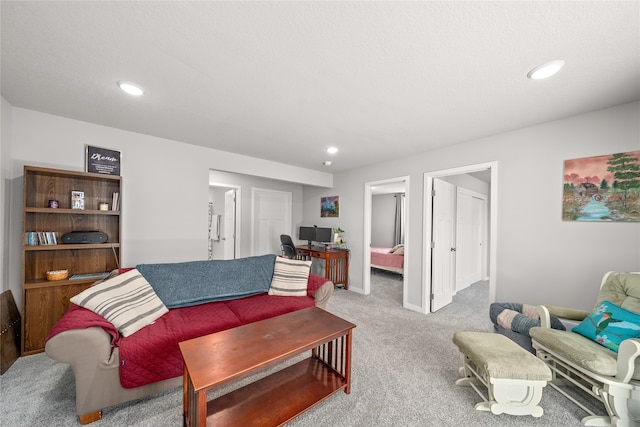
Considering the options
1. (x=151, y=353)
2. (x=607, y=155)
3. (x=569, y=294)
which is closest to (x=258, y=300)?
(x=151, y=353)

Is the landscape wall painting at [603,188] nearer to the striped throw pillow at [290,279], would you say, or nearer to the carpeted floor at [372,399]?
the carpeted floor at [372,399]

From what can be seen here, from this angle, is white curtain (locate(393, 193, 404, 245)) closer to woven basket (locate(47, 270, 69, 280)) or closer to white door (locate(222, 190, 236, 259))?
white door (locate(222, 190, 236, 259))

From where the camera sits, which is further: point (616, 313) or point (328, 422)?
point (616, 313)

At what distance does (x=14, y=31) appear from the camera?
1.28m

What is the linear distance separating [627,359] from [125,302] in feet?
10.9

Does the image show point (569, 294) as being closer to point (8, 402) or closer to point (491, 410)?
point (491, 410)

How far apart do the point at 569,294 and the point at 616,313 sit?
655 millimetres

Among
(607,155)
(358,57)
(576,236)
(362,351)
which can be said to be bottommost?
(362,351)

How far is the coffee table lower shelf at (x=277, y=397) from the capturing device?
4.59ft

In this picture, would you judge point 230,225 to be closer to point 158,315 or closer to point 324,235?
point 324,235

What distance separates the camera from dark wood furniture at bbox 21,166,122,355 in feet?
6.94

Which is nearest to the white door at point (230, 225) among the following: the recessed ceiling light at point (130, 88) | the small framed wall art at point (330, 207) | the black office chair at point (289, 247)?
the black office chair at point (289, 247)

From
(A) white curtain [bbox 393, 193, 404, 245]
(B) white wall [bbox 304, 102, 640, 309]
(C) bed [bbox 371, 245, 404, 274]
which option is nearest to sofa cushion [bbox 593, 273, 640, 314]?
(B) white wall [bbox 304, 102, 640, 309]

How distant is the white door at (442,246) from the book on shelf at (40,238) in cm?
436
